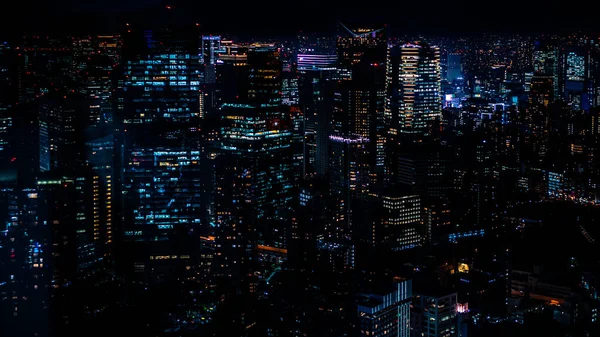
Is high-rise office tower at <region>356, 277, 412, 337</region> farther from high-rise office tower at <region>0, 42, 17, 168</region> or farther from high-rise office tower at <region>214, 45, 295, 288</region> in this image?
high-rise office tower at <region>0, 42, 17, 168</region>

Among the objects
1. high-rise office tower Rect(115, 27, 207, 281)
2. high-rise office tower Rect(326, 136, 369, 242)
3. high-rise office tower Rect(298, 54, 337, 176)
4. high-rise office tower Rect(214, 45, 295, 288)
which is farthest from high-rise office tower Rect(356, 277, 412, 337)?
high-rise office tower Rect(298, 54, 337, 176)

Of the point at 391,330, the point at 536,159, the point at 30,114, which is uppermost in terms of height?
the point at 30,114

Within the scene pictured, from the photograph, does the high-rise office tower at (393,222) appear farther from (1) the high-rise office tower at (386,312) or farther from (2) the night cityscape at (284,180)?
(1) the high-rise office tower at (386,312)

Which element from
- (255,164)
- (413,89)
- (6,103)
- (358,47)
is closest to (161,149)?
(255,164)

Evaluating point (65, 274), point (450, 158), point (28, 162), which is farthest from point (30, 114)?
point (450, 158)

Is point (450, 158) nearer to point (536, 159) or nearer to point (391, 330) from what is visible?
point (536, 159)

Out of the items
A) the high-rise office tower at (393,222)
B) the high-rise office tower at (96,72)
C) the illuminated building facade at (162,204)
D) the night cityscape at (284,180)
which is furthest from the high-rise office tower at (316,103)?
the high-rise office tower at (96,72)

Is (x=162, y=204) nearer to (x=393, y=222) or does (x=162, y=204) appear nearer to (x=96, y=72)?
(x=96, y=72)
